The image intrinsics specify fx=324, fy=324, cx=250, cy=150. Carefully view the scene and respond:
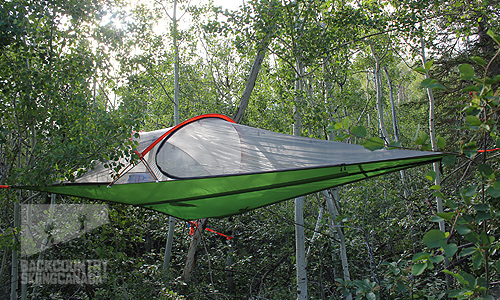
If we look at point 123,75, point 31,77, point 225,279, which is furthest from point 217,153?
point 225,279

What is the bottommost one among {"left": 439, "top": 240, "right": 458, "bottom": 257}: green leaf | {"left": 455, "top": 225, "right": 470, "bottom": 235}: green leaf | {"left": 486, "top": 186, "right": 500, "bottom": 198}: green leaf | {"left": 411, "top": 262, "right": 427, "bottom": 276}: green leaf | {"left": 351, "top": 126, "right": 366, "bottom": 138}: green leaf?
{"left": 411, "top": 262, "right": 427, "bottom": 276}: green leaf

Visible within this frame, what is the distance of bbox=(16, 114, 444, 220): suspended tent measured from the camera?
5.90ft

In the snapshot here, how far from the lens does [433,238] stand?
0.89 meters

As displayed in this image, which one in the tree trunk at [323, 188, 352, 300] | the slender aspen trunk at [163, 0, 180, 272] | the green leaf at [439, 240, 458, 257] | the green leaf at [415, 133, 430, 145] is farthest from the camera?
the slender aspen trunk at [163, 0, 180, 272]

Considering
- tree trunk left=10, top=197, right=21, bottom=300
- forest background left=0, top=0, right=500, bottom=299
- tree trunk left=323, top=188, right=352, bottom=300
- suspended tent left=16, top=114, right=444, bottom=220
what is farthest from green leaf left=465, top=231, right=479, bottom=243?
tree trunk left=10, top=197, right=21, bottom=300

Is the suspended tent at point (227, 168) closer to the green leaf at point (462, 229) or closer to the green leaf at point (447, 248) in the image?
the green leaf at point (462, 229)

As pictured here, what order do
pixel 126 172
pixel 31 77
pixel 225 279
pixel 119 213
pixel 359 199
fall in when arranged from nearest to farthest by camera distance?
pixel 31 77, pixel 126 172, pixel 119 213, pixel 359 199, pixel 225 279

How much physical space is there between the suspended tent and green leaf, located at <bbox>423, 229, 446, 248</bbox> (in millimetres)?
668

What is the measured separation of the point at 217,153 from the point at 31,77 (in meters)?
1.33

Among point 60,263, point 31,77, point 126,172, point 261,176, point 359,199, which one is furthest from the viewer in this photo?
point 359,199

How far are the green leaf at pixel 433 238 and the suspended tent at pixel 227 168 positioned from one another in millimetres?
668

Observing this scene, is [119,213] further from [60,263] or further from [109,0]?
[109,0]

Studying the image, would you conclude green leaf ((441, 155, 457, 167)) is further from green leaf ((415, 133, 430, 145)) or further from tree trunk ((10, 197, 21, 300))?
tree trunk ((10, 197, 21, 300))

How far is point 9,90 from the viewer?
2043 millimetres
